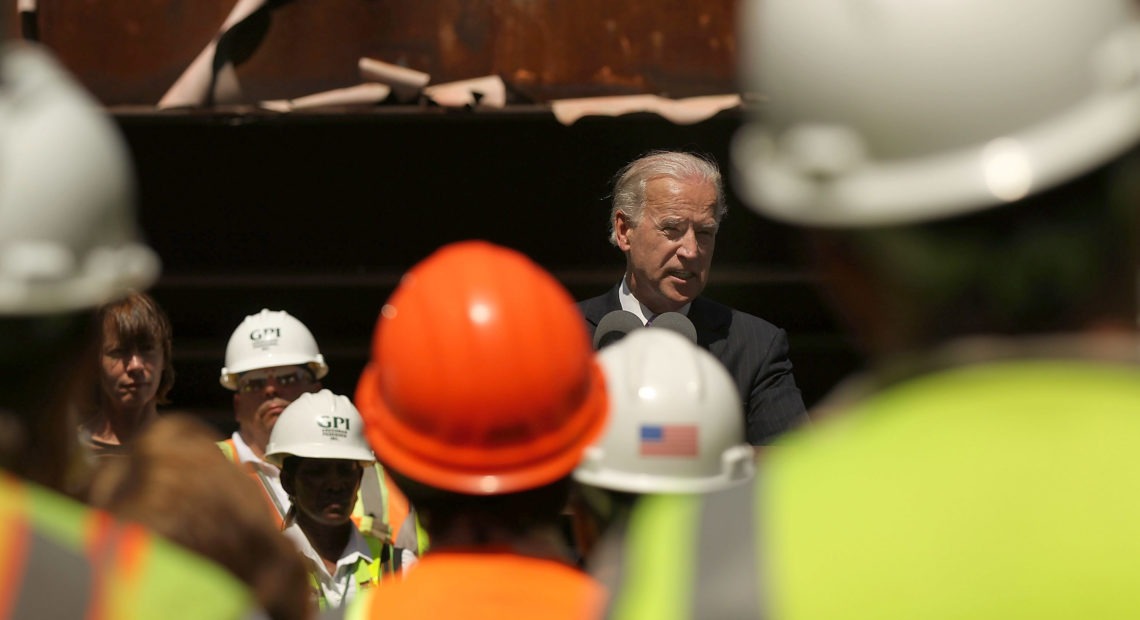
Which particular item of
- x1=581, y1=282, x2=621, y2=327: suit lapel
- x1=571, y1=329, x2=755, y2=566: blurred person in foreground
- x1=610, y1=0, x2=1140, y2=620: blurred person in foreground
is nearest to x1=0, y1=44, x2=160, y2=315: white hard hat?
x1=610, y1=0, x2=1140, y2=620: blurred person in foreground

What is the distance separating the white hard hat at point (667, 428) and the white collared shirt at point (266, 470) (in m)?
2.52

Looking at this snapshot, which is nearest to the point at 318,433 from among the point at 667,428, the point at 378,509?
the point at 378,509

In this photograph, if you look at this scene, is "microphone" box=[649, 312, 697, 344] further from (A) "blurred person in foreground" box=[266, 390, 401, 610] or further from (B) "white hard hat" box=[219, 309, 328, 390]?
(B) "white hard hat" box=[219, 309, 328, 390]

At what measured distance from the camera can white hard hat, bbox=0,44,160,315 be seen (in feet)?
6.38

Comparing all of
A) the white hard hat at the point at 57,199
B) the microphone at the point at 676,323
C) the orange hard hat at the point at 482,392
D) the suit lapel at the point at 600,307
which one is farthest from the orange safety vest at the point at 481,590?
the suit lapel at the point at 600,307

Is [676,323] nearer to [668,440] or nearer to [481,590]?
[668,440]

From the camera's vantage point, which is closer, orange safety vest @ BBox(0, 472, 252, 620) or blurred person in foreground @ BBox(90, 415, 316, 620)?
orange safety vest @ BBox(0, 472, 252, 620)

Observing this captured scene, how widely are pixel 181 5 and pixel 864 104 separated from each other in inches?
266

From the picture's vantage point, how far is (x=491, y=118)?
8148 mm

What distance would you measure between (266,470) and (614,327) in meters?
1.64

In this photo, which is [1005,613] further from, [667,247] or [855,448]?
[667,247]

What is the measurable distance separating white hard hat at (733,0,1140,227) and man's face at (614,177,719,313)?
162 inches

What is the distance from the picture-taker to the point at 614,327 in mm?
5445

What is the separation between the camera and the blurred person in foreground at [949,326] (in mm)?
1292
